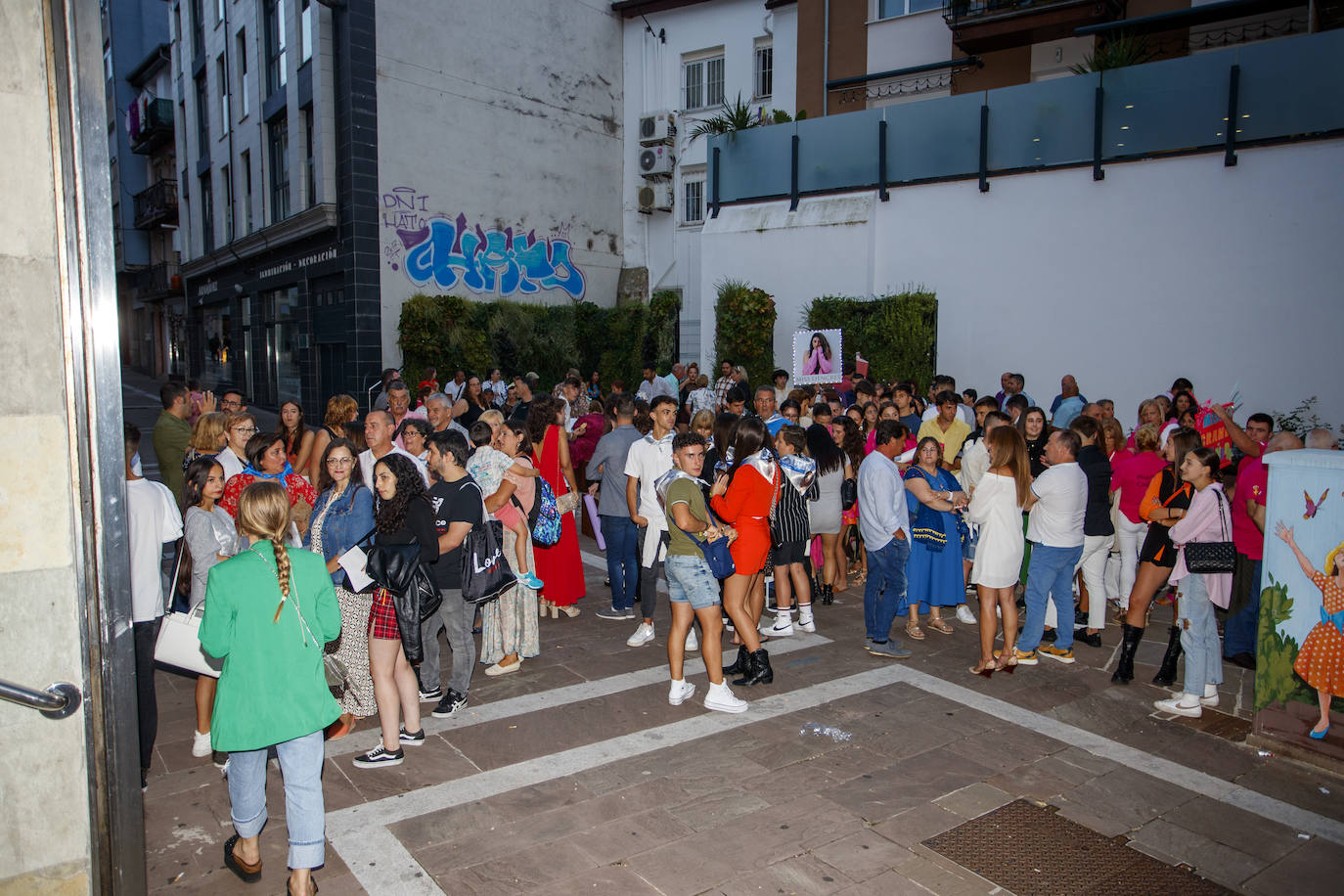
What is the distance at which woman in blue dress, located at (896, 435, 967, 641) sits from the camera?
22.6 ft

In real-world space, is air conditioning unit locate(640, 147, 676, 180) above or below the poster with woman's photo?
above

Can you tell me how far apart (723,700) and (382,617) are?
87.0 inches

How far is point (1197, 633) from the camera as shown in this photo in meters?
5.62

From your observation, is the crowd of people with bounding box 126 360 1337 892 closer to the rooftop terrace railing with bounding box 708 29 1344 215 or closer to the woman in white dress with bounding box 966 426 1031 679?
the woman in white dress with bounding box 966 426 1031 679

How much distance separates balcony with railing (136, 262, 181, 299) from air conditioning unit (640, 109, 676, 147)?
858 inches

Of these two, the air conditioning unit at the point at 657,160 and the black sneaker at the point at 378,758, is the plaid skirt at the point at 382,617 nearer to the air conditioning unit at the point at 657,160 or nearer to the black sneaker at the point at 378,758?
the black sneaker at the point at 378,758

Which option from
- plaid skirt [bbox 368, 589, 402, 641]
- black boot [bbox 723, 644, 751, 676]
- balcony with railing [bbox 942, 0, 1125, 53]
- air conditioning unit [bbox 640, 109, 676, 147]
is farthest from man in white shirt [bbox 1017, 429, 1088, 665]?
air conditioning unit [bbox 640, 109, 676, 147]

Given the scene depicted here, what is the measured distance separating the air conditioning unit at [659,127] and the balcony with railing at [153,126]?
72.4 ft

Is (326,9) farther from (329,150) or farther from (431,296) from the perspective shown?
(431,296)

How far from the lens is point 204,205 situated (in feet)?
96.3

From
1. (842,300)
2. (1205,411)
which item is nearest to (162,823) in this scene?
(1205,411)

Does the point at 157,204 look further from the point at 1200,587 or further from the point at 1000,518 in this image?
the point at 1200,587

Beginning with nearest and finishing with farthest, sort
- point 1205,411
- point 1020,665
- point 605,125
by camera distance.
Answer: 1. point 1020,665
2. point 1205,411
3. point 605,125

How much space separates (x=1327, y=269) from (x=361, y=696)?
1246cm
